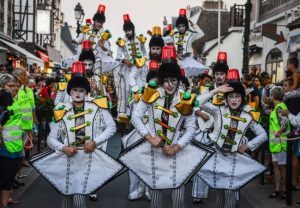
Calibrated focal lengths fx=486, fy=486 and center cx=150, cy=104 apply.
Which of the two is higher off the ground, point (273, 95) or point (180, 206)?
point (273, 95)

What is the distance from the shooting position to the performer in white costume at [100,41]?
33.9 feet

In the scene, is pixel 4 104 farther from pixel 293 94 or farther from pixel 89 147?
pixel 293 94

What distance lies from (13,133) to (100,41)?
4.87 meters

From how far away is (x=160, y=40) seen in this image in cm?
823

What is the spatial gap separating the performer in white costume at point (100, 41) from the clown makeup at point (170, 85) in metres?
4.69

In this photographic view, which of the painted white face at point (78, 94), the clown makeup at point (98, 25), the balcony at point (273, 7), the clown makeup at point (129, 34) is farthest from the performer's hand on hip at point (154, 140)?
the balcony at point (273, 7)

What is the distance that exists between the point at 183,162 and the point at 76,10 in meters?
15.6

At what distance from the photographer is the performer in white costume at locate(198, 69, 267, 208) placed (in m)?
5.77

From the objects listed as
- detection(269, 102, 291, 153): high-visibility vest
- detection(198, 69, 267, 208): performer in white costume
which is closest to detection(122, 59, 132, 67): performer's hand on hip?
detection(269, 102, 291, 153): high-visibility vest

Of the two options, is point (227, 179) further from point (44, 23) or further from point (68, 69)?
point (44, 23)

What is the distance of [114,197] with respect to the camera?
770 cm

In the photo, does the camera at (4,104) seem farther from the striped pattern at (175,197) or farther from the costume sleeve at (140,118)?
the striped pattern at (175,197)

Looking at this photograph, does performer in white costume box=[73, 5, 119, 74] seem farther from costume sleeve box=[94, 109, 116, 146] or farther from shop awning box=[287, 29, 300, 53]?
shop awning box=[287, 29, 300, 53]

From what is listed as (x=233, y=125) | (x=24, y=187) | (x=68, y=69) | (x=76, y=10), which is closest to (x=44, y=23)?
(x=76, y=10)
